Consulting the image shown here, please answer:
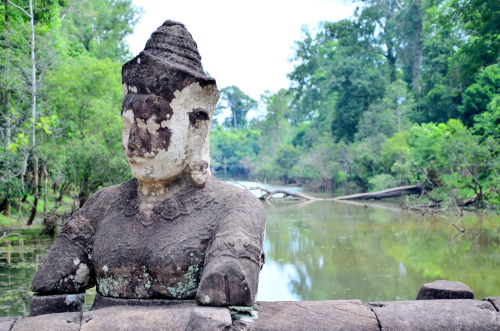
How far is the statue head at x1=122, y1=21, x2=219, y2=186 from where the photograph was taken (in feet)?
9.72

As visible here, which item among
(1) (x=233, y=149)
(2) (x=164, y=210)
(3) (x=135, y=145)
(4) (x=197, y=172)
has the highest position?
(1) (x=233, y=149)

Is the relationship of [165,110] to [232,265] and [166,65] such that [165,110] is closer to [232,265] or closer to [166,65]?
[166,65]

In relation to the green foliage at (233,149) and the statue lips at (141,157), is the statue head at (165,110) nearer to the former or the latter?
the statue lips at (141,157)

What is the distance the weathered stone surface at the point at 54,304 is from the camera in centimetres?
287

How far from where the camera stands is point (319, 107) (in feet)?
152

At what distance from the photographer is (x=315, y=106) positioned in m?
47.0

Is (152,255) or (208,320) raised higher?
(152,255)

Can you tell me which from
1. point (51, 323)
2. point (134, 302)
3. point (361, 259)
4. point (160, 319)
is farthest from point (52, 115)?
point (160, 319)

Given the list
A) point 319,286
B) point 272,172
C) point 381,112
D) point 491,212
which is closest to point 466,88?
point 381,112

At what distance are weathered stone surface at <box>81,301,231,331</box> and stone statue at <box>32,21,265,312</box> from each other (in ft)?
0.77

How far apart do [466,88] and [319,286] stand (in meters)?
19.4

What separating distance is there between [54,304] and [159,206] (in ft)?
2.57

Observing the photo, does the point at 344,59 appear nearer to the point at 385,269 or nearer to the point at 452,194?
the point at 452,194

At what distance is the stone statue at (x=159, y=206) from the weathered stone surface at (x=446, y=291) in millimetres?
1289
